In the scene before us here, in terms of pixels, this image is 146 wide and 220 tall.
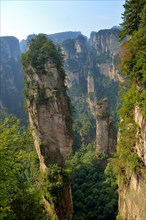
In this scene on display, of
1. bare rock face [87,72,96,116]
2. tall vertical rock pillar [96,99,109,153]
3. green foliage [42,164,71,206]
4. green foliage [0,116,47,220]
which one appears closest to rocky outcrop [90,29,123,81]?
bare rock face [87,72,96,116]

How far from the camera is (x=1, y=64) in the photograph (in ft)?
436

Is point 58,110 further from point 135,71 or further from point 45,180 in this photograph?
point 135,71

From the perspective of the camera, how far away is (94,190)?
135 ft

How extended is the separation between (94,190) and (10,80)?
101 meters

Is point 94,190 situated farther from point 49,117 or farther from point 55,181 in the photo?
point 49,117

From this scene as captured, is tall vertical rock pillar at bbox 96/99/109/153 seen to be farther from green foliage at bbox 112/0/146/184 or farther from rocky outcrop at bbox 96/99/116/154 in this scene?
green foliage at bbox 112/0/146/184

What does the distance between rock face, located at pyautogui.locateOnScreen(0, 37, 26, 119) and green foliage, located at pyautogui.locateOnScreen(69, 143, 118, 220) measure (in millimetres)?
71955

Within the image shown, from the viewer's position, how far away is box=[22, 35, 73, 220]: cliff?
30.4 metres

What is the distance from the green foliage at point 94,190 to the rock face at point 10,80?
236 feet

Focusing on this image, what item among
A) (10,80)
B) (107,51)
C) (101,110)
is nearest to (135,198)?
(101,110)

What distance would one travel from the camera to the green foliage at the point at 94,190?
3722 cm

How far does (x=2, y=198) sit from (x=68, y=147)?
21078 mm

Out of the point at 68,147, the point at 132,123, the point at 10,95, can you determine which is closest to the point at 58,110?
the point at 68,147

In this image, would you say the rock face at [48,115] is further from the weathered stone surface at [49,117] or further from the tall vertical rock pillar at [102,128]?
the tall vertical rock pillar at [102,128]
